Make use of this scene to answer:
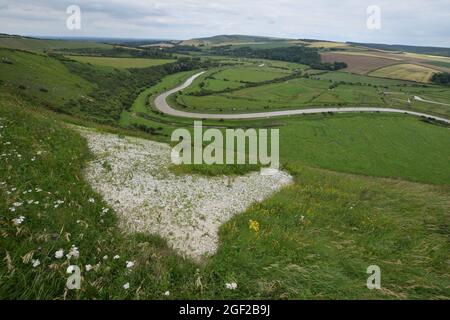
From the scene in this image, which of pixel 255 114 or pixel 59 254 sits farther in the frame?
pixel 255 114

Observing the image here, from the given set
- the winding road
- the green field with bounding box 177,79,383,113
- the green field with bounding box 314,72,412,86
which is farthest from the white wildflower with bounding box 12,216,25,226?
the green field with bounding box 314,72,412,86

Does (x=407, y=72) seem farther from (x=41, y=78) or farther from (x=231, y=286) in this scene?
(x=231, y=286)

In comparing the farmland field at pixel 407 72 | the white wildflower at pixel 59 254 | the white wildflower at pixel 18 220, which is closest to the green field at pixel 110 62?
the farmland field at pixel 407 72

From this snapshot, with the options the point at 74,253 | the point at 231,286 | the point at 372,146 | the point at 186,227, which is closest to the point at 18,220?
the point at 74,253

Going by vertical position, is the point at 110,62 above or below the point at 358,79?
above

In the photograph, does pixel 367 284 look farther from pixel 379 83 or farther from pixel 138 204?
pixel 379 83

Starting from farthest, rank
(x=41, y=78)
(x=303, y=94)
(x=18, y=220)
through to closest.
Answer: (x=303, y=94) → (x=41, y=78) → (x=18, y=220)

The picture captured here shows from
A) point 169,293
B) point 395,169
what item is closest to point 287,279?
point 169,293

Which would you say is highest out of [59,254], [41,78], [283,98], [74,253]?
[41,78]

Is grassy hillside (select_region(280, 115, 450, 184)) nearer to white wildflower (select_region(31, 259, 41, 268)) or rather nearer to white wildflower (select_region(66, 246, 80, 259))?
white wildflower (select_region(66, 246, 80, 259))
